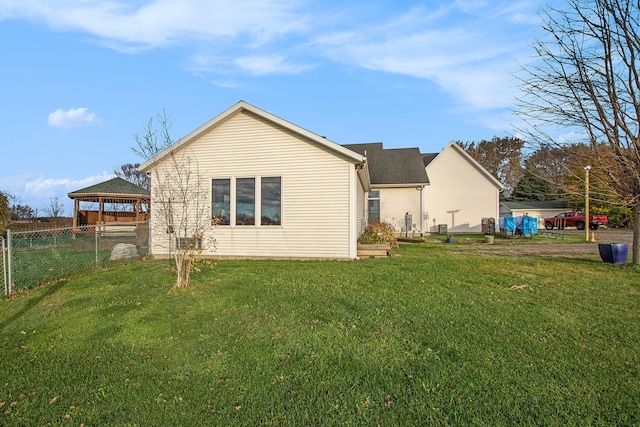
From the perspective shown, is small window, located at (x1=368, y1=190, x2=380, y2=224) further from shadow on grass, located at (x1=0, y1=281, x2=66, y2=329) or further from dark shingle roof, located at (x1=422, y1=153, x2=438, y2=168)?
shadow on grass, located at (x1=0, y1=281, x2=66, y2=329)

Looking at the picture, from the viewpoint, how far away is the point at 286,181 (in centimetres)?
1043

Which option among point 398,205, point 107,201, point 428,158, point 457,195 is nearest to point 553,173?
point 398,205

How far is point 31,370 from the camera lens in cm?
341

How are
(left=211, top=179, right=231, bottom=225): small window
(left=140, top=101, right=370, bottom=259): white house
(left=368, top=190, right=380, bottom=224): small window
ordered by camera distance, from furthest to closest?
(left=368, top=190, right=380, bottom=224): small window
(left=211, top=179, right=231, bottom=225): small window
(left=140, top=101, right=370, bottom=259): white house

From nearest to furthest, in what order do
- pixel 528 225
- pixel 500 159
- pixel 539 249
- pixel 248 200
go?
pixel 248 200, pixel 539 249, pixel 528 225, pixel 500 159

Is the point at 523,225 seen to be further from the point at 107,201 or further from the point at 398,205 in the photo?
the point at 107,201

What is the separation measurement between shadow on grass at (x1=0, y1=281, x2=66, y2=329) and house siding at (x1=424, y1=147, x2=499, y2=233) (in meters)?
20.6

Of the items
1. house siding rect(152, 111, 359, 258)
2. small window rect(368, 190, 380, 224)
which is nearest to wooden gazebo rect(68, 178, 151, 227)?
house siding rect(152, 111, 359, 258)

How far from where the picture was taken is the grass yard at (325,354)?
2.65m

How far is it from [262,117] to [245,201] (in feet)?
8.65

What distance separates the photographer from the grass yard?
2652mm

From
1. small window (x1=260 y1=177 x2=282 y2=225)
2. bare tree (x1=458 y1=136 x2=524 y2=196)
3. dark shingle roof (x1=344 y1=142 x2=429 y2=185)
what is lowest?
small window (x1=260 y1=177 x2=282 y2=225)

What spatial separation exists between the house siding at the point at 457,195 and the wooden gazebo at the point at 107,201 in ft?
61.5

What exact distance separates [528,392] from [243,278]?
5.61 m
